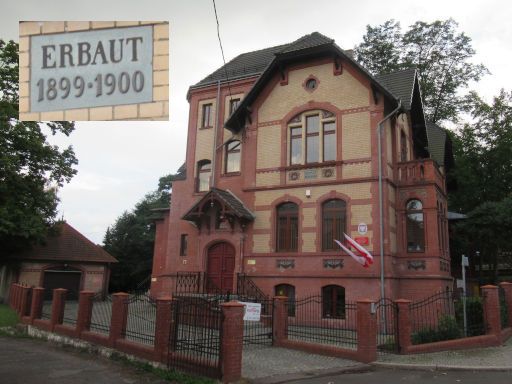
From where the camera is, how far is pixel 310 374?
9.80 metres

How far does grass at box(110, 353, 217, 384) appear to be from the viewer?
916cm

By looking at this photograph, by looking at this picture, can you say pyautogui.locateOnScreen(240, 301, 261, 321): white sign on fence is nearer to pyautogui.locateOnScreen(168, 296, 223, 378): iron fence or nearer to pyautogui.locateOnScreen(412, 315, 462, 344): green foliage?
pyautogui.locateOnScreen(168, 296, 223, 378): iron fence

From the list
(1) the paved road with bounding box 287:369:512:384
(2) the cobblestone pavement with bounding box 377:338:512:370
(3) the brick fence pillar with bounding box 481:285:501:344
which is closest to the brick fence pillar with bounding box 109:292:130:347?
(1) the paved road with bounding box 287:369:512:384

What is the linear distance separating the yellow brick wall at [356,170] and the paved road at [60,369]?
10.7 m

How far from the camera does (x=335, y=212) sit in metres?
18.1

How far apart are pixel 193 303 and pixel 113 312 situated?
3706 millimetres

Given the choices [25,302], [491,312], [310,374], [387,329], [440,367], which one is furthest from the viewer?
[25,302]

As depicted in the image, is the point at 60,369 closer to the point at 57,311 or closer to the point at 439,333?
the point at 57,311

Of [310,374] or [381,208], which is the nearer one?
[310,374]

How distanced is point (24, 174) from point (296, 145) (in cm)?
1568

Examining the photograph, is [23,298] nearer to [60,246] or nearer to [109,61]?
[60,246]

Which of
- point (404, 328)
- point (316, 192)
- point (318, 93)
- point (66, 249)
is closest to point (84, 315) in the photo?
point (316, 192)

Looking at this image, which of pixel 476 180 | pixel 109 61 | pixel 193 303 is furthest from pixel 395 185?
pixel 109 61

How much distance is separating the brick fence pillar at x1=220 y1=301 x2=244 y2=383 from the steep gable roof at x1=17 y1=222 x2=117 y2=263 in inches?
874
